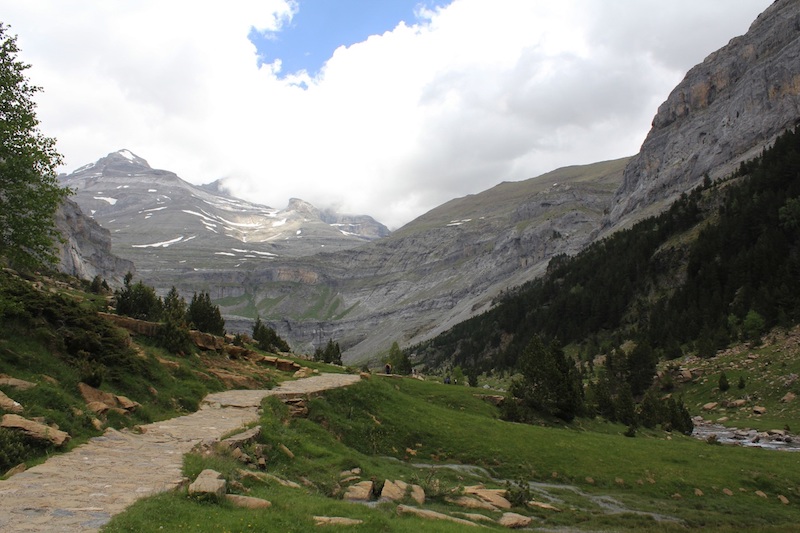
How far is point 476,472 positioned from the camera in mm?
21844

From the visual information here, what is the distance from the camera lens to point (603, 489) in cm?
2158

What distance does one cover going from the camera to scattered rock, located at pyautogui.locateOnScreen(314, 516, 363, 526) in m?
10.6

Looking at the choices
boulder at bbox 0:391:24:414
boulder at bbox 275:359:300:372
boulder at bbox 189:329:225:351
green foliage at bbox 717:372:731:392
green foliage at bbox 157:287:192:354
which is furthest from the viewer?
green foliage at bbox 717:372:731:392

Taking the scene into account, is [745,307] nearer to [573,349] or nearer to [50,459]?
[573,349]

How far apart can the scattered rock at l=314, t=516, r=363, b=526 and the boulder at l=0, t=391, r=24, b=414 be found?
9546mm

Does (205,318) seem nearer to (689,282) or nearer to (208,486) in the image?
(208,486)

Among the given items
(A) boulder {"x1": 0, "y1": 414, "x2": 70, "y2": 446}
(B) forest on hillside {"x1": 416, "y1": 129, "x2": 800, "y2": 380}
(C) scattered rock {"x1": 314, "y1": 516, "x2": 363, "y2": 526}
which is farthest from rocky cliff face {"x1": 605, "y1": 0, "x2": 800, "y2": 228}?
(A) boulder {"x1": 0, "y1": 414, "x2": 70, "y2": 446}

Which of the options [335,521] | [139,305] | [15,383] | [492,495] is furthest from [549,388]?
[139,305]

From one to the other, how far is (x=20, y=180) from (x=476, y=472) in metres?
22.7

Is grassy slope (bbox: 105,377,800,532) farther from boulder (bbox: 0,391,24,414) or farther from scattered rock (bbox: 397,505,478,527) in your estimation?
boulder (bbox: 0,391,24,414)

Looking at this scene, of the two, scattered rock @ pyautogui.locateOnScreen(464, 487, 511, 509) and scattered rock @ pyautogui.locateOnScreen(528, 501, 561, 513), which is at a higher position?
scattered rock @ pyautogui.locateOnScreen(464, 487, 511, 509)

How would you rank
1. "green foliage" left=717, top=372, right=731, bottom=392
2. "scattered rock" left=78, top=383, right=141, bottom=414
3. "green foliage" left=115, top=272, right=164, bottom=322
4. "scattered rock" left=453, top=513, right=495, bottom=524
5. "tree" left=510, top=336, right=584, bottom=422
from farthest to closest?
"green foliage" left=717, top=372, right=731, bottom=392 → "green foliage" left=115, top=272, right=164, bottom=322 → "tree" left=510, top=336, right=584, bottom=422 → "scattered rock" left=78, top=383, right=141, bottom=414 → "scattered rock" left=453, top=513, right=495, bottom=524

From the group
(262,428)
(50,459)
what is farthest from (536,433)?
(50,459)

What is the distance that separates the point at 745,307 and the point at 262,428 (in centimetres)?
7843
